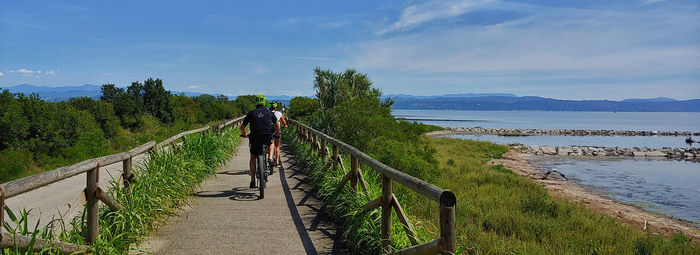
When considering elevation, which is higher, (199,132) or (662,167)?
(199,132)

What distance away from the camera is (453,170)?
67.5 ft

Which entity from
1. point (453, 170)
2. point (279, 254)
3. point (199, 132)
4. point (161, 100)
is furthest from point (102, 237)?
point (161, 100)

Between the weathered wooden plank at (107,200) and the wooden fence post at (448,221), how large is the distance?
360 centimetres

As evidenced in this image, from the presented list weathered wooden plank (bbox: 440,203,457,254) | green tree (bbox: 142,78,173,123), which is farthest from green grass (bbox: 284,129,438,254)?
green tree (bbox: 142,78,173,123)

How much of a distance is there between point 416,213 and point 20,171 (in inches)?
614

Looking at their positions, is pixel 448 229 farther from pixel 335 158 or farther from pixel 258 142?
pixel 335 158

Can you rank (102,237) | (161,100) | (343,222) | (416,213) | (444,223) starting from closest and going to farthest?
(444,223) → (102,237) → (343,222) → (416,213) → (161,100)

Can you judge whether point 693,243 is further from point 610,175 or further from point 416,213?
point 610,175

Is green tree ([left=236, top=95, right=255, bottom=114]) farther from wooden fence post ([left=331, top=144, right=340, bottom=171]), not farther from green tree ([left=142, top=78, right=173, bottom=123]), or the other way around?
wooden fence post ([left=331, top=144, right=340, bottom=171])

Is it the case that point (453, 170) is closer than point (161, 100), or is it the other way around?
point (453, 170)

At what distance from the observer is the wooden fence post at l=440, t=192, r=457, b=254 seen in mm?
3207

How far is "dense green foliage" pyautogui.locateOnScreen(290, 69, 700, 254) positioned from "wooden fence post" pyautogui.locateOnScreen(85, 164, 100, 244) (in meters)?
2.94

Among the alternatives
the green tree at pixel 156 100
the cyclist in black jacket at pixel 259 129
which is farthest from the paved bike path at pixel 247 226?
the green tree at pixel 156 100

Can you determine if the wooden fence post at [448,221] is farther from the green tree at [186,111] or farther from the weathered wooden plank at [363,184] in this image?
the green tree at [186,111]
